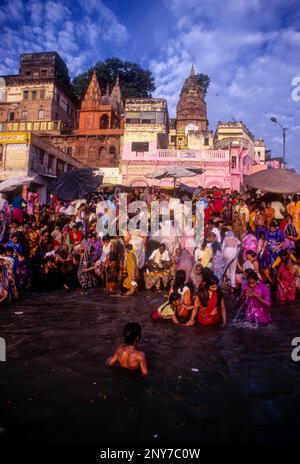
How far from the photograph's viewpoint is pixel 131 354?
443 centimetres

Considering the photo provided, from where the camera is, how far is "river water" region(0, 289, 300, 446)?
10.8 ft

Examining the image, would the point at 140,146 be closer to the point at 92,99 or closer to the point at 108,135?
the point at 108,135

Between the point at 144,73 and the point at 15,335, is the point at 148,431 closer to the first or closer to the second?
the point at 15,335

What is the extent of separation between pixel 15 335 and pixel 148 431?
3419 millimetres

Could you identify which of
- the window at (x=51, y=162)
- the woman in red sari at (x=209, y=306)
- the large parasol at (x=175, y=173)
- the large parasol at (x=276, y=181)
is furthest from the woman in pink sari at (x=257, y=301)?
the window at (x=51, y=162)

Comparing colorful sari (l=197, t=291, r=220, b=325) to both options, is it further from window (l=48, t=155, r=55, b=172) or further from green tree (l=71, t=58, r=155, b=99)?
green tree (l=71, t=58, r=155, b=99)

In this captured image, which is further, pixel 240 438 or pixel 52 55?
pixel 52 55

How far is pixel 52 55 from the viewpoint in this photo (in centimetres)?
4469

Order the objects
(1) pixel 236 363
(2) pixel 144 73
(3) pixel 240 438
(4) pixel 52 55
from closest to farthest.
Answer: (3) pixel 240 438
(1) pixel 236 363
(4) pixel 52 55
(2) pixel 144 73

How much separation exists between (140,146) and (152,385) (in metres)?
31.9

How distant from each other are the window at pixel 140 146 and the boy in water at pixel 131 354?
31.2 m

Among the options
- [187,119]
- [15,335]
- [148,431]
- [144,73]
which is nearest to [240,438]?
[148,431]

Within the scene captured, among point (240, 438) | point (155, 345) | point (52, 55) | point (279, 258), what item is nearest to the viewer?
point (240, 438)

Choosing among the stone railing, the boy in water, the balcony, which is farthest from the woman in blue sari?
the balcony
